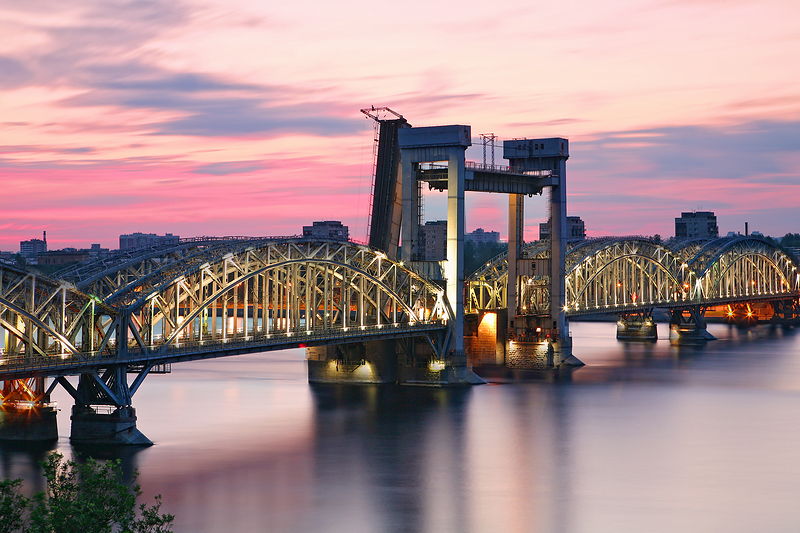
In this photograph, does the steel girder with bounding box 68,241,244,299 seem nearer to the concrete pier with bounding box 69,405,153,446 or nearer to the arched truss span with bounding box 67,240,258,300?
the arched truss span with bounding box 67,240,258,300

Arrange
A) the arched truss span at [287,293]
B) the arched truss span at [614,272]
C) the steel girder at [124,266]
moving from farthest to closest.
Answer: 1. the arched truss span at [614,272]
2. the steel girder at [124,266]
3. the arched truss span at [287,293]

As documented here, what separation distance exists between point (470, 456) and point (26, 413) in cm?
2687

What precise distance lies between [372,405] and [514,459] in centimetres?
2447

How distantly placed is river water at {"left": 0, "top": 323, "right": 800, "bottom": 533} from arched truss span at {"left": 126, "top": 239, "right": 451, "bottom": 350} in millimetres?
6276

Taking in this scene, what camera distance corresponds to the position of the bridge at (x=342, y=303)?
76.9 meters

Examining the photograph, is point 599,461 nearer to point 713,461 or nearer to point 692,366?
point 713,461

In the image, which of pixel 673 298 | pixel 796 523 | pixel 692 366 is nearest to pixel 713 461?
pixel 796 523

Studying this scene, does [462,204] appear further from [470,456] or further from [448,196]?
[470,456]

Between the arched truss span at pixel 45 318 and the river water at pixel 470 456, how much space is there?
5814 millimetres

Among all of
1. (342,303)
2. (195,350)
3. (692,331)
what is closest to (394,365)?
(342,303)

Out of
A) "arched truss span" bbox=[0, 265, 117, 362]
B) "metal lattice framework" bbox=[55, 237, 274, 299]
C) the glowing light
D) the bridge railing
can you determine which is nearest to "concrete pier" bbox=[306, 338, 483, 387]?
the glowing light

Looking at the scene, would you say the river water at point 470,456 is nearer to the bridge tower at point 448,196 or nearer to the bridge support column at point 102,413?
the bridge support column at point 102,413

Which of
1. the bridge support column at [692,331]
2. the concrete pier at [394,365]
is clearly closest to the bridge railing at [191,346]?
the concrete pier at [394,365]

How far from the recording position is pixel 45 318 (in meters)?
75.6
